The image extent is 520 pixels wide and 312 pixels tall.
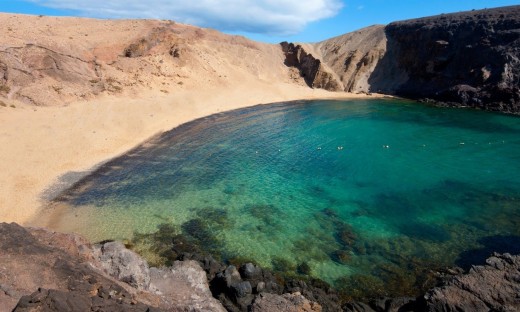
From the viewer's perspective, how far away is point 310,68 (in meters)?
68.9

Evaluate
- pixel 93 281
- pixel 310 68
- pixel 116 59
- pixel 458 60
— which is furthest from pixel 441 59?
pixel 93 281

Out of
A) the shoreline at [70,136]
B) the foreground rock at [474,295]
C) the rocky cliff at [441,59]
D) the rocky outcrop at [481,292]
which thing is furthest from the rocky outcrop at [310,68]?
the rocky outcrop at [481,292]

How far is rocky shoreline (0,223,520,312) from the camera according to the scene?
33.7ft

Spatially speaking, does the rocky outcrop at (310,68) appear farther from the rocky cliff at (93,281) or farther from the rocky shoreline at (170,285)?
the rocky cliff at (93,281)

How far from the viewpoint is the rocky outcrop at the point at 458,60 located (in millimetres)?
52219

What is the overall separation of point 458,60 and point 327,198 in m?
49.7

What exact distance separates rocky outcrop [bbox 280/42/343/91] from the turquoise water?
2917 cm

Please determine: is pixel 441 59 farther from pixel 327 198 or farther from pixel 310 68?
pixel 327 198

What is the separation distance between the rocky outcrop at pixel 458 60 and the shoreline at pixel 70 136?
35.9 meters

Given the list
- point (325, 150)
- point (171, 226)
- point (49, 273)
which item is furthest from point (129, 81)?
point (49, 273)

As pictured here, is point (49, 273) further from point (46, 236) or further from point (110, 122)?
point (110, 122)

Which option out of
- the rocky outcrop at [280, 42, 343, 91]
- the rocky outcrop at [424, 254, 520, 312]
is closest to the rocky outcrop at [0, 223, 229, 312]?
the rocky outcrop at [424, 254, 520, 312]

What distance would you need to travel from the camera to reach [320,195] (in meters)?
24.0

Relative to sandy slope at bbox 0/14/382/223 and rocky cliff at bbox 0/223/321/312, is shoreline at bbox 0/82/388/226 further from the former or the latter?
rocky cliff at bbox 0/223/321/312
